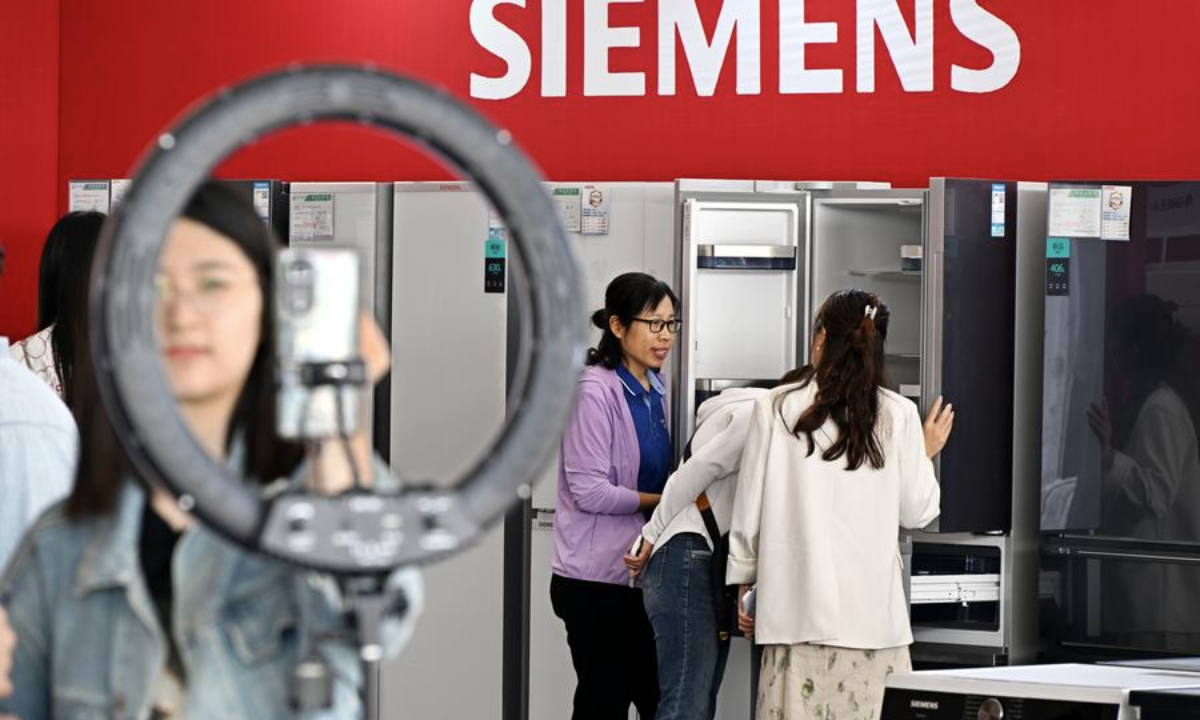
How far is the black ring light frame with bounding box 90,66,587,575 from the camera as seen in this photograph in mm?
965

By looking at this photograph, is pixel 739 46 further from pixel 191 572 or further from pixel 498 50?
pixel 191 572

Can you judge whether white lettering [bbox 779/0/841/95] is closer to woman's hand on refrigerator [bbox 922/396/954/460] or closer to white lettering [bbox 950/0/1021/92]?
white lettering [bbox 950/0/1021/92]

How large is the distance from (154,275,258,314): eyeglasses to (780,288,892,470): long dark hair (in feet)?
10.3

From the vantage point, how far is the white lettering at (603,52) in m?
6.28

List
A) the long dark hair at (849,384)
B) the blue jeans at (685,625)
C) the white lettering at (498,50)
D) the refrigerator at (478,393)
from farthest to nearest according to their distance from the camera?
1. the white lettering at (498,50)
2. the refrigerator at (478,393)
3. the blue jeans at (685,625)
4. the long dark hair at (849,384)

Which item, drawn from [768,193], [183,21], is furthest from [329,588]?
[183,21]

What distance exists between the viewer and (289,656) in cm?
121

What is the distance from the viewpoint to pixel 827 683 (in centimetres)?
424

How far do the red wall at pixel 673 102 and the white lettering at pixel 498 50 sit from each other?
0.03 metres

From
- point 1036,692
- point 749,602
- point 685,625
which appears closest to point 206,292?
point 1036,692

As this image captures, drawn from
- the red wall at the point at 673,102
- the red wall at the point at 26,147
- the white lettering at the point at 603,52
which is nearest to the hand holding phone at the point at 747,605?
the red wall at the point at 673,102

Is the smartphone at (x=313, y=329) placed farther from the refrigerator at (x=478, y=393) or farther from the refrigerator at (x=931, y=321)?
the refrigerator at (x=478, y=393)

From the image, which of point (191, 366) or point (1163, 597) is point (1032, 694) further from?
point (1163, 597)

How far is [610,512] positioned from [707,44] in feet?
6.89
